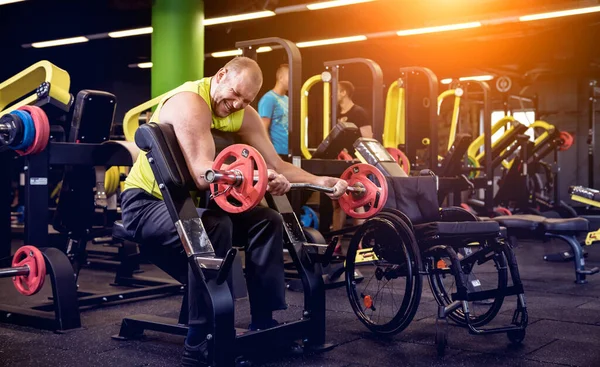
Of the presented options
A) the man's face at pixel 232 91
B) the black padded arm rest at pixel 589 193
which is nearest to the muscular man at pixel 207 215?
the man's face at pixel 232 91

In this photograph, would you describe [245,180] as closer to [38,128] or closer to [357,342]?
[357,342]

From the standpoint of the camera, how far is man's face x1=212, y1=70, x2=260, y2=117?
2.37 metres

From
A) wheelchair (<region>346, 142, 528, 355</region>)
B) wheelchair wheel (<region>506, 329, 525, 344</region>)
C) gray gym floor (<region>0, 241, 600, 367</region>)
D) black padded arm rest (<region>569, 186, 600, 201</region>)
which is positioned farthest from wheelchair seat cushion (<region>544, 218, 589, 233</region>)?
wheelchair wheel (<region>506, 329, 525, 344</region>)

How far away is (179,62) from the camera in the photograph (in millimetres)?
6199

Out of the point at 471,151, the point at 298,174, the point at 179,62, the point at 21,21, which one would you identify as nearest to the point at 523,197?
the point at 471,151

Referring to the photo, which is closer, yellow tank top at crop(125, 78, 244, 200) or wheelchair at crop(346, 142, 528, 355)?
yellow tank top at crop(125, 78, 244, 200)

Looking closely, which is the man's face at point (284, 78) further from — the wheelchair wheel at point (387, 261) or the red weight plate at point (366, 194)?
the red weight plate at point (366, 194)

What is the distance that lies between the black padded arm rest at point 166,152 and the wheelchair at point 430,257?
0.97 metres

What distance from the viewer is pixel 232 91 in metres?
2.38

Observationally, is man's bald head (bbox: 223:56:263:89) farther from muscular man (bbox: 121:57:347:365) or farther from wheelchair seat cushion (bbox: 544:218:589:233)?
wheelchair seat cushion (bbox: 544:218:589:233)

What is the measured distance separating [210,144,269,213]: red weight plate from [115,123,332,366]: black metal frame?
181 millimetres

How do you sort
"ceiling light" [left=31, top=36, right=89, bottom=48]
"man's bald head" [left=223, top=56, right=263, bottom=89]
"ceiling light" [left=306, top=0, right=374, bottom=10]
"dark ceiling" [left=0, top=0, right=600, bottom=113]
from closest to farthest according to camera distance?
"man's bald head" [left=223, top=56, right=263, bottom=89], "ceiling light" [left=306, top=0, right=374, bottom=10], "dark ceiling" [left=0, top=0, right=600, bottom=113], "ceiling light" [left=31, top=36, right=89, bottom=48]

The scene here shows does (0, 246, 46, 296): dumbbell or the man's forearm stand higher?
the man's forearm

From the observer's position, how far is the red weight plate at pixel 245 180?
2002 mm
